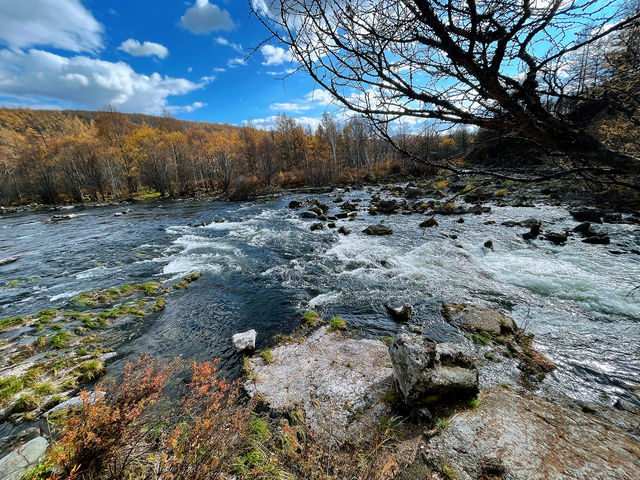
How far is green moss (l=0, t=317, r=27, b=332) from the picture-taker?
5258 millimetres

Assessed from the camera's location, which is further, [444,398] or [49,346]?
[49,346]

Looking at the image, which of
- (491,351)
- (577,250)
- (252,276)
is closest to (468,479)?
(491,351)

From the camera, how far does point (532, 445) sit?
2.36 metres

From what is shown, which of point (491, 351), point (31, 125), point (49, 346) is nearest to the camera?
point (491, 351)

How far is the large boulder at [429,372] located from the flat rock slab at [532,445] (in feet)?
0.80

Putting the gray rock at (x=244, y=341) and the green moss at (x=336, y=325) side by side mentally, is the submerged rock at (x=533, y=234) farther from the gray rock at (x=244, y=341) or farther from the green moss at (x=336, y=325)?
the gray rock at (x=244, y=341)

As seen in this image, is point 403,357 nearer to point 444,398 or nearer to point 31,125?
point 444,398

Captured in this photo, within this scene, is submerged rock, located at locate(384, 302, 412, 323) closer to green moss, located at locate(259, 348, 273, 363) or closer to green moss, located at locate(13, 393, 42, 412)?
green moss, located at locate(259, 348, 273, 363)

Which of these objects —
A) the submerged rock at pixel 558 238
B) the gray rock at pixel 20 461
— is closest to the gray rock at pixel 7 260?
the gray rock at pixel 20 461

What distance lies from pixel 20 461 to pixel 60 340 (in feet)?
12.5

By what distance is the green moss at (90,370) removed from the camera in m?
3.88

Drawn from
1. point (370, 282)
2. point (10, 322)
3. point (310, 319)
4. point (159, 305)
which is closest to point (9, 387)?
point (159, 305)

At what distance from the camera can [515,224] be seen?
1158 cm

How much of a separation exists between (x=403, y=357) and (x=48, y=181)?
50.1 metres
